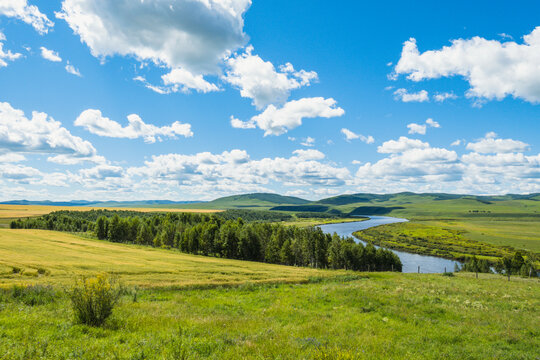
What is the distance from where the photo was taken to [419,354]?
1165 centimetres

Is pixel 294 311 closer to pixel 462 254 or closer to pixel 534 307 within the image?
pixel 534 307

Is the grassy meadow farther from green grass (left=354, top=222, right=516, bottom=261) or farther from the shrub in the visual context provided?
green grass (left=354, top=222, right=516, bottom=261)

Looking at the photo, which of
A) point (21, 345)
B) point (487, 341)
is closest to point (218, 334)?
point (21, 345)

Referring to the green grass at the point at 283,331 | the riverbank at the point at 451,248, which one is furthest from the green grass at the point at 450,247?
the green grass at the point at 283,331

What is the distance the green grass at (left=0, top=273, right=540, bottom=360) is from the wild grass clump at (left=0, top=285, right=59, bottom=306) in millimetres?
1036

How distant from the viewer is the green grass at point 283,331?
9477 mm

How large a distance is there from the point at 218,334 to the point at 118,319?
5367 millimetres

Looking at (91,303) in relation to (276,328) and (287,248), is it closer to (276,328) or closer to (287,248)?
(276,328)

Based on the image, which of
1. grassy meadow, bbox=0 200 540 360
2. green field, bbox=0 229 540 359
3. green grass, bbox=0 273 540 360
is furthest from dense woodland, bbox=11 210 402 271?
green grass, bbox=0 273 540 360

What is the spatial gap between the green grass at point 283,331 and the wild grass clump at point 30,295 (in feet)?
3.40

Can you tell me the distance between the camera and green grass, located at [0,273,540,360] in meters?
9.48

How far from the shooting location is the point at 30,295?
17.6 m

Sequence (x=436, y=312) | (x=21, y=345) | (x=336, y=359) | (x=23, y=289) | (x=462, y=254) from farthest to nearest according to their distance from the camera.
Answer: (x=462, y=254)
(x=436, y=312)
(x=23, y=289)
(x=21, y=345)
(x=336, y=359)

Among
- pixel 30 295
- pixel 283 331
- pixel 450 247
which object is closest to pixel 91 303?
pixel 283 331
